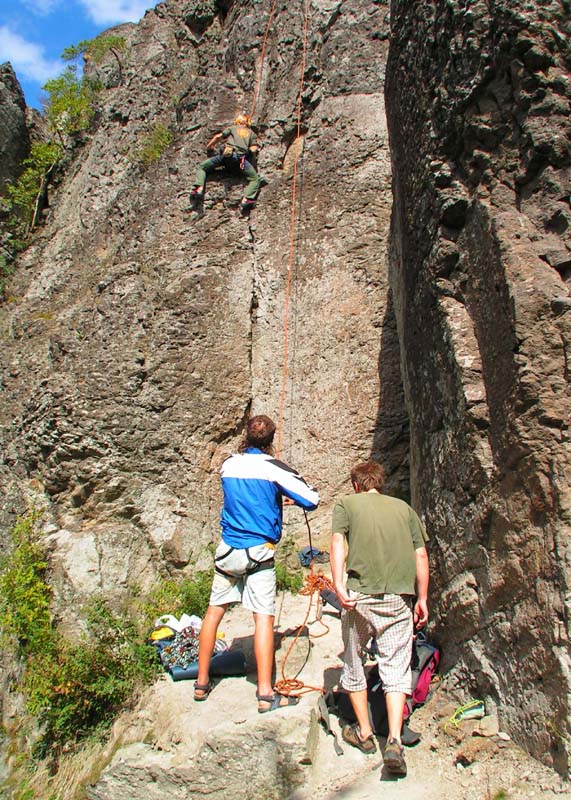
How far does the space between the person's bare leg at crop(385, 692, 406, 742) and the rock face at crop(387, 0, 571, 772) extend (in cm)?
56

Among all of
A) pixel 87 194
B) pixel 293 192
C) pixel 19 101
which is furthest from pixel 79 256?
pixel 19 101

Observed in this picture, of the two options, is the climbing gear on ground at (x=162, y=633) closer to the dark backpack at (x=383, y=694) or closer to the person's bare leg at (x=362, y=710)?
the dark backpack at (x=383, y=694)

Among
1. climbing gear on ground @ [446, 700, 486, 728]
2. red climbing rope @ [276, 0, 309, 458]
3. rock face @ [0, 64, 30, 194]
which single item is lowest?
climbing gear on ground @ [446, 700, 486, 728]

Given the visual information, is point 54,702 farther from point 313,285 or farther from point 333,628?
point 313,285

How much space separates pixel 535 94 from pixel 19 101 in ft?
30.7

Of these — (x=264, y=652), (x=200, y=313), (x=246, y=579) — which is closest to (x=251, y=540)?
(x=246, y=579)

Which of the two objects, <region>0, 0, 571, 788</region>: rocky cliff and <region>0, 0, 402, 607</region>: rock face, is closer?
<region>0, 0, 571, 788</region>: rocky cliff

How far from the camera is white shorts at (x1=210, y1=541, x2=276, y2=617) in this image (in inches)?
152

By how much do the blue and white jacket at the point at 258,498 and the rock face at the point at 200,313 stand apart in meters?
2.06

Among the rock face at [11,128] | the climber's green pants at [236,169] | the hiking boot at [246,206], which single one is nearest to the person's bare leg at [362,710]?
the hiking boot at [246,206]

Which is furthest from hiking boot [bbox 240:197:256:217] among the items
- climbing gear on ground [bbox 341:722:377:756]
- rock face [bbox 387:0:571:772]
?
climbing gear on ground [bbox 341:722:377:756]

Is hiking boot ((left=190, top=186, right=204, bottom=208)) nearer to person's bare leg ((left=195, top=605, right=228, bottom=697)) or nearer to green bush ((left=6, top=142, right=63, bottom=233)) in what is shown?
green bush ((left=6, top=142, right=63, bottom=233))

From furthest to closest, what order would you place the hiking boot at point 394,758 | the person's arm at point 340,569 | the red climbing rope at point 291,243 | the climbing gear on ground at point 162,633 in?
the red climbing rope at point 291,243 → the climbing gear on ground at point 162,633 → the person's arm at point 340,569 → the hiking boot at point 394,758

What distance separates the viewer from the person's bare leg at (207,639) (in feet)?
12.8
